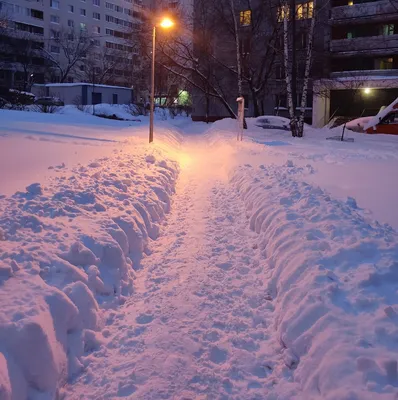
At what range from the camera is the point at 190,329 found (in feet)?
12.9

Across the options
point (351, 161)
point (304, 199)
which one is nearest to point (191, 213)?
point (304, 199)

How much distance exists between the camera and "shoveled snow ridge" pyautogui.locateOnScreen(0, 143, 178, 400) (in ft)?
10.0

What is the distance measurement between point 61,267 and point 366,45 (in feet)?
143

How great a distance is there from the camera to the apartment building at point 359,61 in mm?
36312

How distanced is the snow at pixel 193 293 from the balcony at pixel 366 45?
122ft

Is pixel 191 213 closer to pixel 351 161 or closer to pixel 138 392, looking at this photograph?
pixel 138 392

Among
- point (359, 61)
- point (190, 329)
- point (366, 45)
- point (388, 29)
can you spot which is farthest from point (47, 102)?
point (190, 329)

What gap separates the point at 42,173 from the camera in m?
8.80

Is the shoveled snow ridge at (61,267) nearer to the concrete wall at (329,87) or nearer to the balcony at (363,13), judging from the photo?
the concrete wall at (329,87)

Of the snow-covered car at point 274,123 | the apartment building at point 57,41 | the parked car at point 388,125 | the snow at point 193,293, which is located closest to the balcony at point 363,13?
the snow-covered car at point 274,123

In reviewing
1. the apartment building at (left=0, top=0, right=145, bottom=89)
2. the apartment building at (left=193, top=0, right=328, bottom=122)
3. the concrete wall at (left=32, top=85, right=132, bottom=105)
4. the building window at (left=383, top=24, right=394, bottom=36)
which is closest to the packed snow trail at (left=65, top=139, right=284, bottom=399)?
the apartment building at (left=193, top=0, right=328, bottom=122)

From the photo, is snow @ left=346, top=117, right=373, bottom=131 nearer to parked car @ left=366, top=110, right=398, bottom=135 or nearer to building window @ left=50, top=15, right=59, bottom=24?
parked car @ left=366, top=110, right=398, bottom=135

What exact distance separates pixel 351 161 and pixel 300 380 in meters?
10.6

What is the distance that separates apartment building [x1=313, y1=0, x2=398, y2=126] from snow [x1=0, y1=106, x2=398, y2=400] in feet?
99.7
